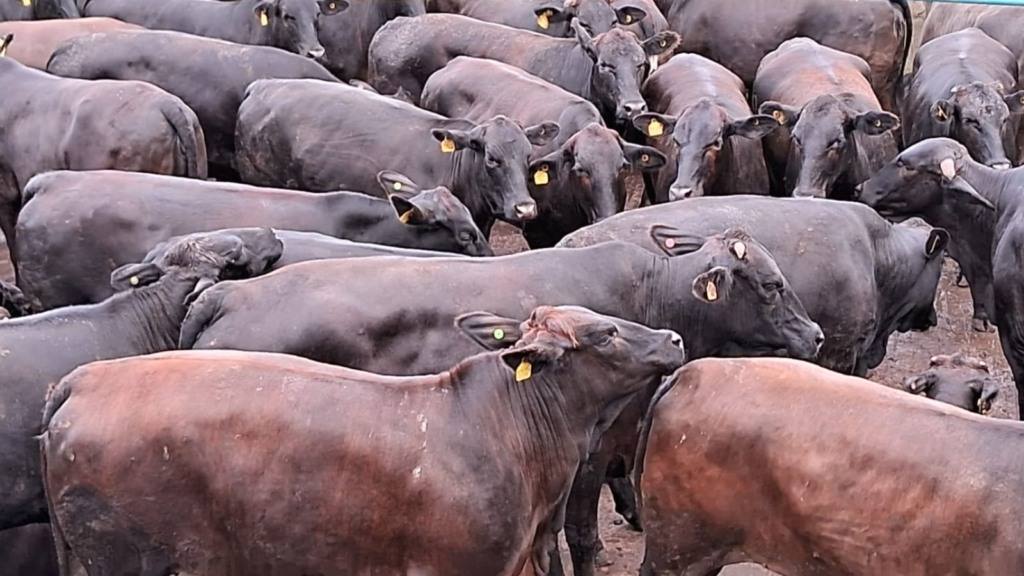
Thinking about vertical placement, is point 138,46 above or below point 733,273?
below

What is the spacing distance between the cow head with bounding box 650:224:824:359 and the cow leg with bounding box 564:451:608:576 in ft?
2.88

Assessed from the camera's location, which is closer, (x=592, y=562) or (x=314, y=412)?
(x=314, y=412)

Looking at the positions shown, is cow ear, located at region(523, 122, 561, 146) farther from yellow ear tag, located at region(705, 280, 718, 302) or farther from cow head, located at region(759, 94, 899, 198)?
yellow ear tag, located at region(705, 280, 718, 302)

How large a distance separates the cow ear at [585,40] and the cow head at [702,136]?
4.80 feet

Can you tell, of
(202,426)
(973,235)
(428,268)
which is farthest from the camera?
(973,235)

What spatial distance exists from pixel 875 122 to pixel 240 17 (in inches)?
218

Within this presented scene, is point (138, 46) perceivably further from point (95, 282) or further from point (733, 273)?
point (733, 273)

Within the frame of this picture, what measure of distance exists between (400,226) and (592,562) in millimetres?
2292

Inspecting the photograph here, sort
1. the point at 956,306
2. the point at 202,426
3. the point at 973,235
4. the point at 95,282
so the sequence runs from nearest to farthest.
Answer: the point at 202,426, the point at 95,282, the point at 973,235, the point at 956,306

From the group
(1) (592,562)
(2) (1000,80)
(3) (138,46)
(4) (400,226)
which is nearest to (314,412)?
(1) (592,562)

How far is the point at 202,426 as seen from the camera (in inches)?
195

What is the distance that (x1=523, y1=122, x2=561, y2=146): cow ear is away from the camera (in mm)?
8984

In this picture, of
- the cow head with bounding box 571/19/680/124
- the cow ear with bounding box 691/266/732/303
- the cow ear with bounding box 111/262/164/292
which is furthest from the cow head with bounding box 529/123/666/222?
the cow ear with bounding box 111/262/164/292

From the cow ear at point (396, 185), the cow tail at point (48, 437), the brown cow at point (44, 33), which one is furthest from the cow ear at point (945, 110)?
the cow tail at point (48, 437)
